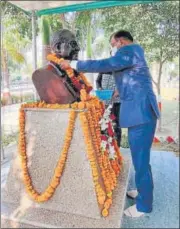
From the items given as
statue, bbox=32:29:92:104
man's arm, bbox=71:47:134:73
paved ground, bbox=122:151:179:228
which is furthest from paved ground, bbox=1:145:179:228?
man's arm, bbox=71:47:134:73

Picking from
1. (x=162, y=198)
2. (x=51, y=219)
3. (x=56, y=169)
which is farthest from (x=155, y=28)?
(x=51, y=219)

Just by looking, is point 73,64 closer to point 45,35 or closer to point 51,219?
point 51,219

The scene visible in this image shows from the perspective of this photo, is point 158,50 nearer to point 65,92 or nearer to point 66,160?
point 65,92

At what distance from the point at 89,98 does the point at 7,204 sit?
950 millimetres

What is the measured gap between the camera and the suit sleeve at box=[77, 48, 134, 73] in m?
1.48

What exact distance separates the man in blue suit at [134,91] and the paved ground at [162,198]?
0.21 meters

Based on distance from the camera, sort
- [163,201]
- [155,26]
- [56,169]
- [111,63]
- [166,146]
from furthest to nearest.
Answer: [166,146]
[155,26]
[163,201]
[56,169]
[111,63]

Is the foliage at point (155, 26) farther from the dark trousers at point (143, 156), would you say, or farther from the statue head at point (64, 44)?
the dark trousers at point (143, 156)

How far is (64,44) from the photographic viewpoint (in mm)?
1691

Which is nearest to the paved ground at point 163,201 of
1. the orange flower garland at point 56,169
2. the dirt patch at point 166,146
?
the dirt patch at point 166,146

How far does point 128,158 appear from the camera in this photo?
8.34 feet

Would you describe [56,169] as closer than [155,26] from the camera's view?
Yes

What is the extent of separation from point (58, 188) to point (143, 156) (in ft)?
2.01

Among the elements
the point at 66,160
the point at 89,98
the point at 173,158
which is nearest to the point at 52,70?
the point at 89,98
